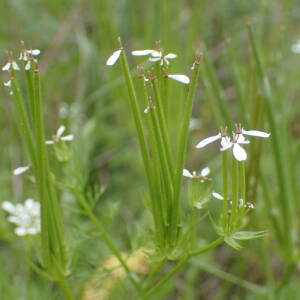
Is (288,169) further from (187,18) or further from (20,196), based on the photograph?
(187,18)

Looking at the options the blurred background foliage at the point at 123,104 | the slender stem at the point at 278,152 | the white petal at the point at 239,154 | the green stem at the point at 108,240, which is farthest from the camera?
the blurred background foliage at the point at 123,104

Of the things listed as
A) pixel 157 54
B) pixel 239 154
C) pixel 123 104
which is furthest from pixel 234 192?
pixel 123 104

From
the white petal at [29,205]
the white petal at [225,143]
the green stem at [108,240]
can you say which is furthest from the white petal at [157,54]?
the white petal at [29,205]

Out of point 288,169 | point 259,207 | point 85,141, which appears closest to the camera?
point 288,169

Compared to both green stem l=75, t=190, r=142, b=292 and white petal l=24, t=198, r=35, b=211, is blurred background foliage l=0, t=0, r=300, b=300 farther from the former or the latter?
A: green stem l=75, t=190, r=142, b=292

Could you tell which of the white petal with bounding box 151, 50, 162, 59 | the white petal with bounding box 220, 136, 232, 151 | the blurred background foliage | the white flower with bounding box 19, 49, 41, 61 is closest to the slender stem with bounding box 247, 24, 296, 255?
the blurred background foliage

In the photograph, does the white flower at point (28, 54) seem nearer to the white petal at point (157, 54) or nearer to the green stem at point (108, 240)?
the white petal at point (157, 54)

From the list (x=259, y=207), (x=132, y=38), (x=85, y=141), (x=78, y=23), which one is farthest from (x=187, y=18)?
(x=259, y=207)

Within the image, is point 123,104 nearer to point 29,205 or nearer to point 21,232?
point 29,205
